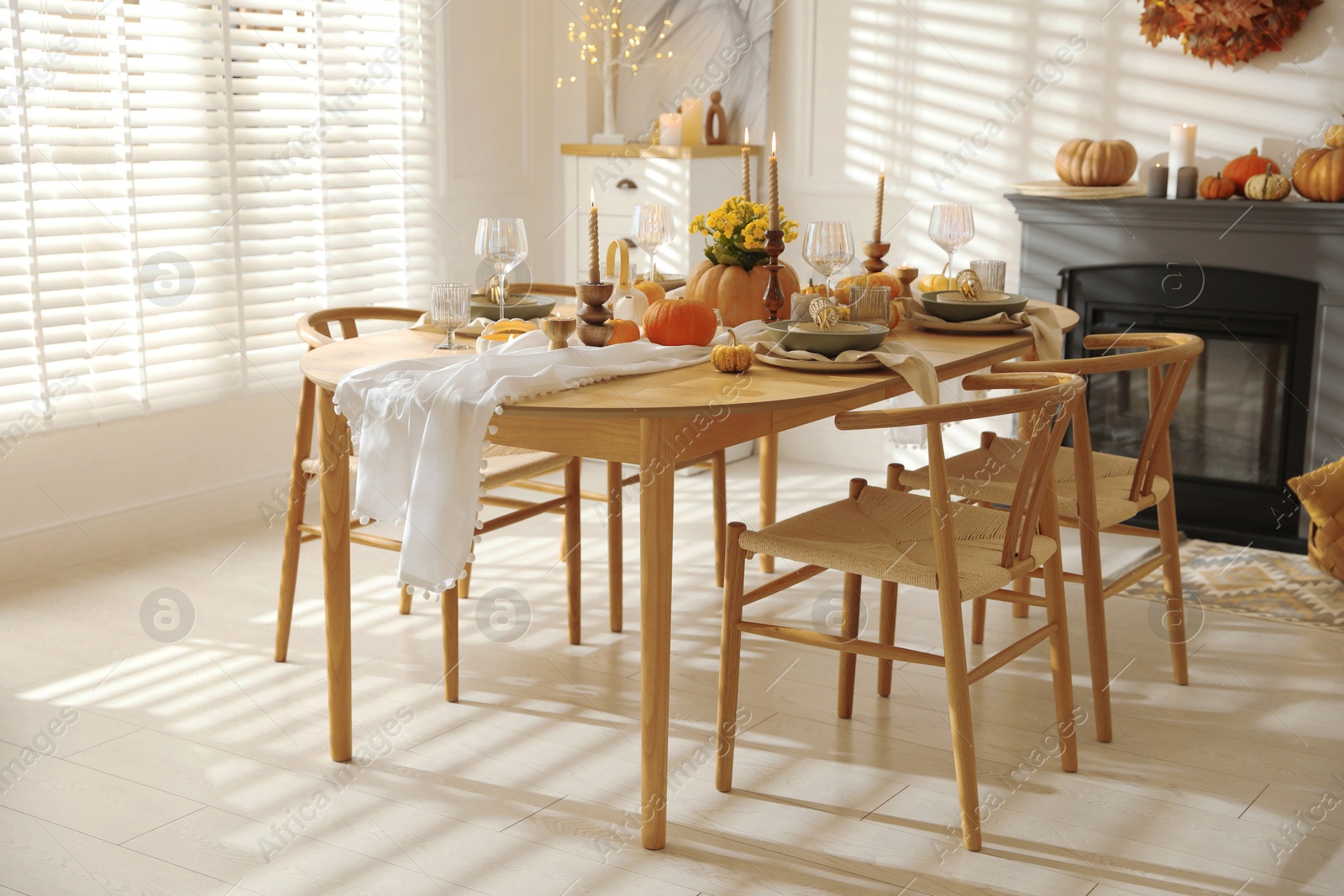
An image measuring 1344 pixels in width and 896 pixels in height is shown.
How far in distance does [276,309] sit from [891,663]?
2.49 m

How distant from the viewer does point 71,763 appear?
2.57m

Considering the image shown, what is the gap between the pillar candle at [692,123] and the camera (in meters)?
4.98

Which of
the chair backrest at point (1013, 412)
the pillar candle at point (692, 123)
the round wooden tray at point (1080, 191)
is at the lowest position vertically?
the chair backrest at point (1013, 412)

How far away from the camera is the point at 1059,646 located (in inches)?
99.0

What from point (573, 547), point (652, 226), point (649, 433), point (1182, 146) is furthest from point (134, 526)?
point (1182, 146)

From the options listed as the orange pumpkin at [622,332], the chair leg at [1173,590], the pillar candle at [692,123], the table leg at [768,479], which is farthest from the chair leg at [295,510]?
the pillar candle at [692,123]

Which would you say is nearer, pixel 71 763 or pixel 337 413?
pixel 337 413

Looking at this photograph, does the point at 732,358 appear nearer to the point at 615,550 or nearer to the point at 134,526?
the point at 615,550

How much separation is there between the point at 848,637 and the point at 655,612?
0.70 meters

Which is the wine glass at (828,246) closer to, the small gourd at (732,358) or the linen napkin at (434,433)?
the small gourd at (732,358)

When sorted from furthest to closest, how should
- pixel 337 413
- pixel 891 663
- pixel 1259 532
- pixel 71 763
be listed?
pixel 1259 532 < pixel 891 663 < pixel 71 763 < pixel 337 413

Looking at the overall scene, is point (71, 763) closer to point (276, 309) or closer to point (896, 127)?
point (276, 309)

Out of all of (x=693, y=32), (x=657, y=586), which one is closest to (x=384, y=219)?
(x=693, y=32)

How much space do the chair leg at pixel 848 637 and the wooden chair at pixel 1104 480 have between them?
0.25 m
